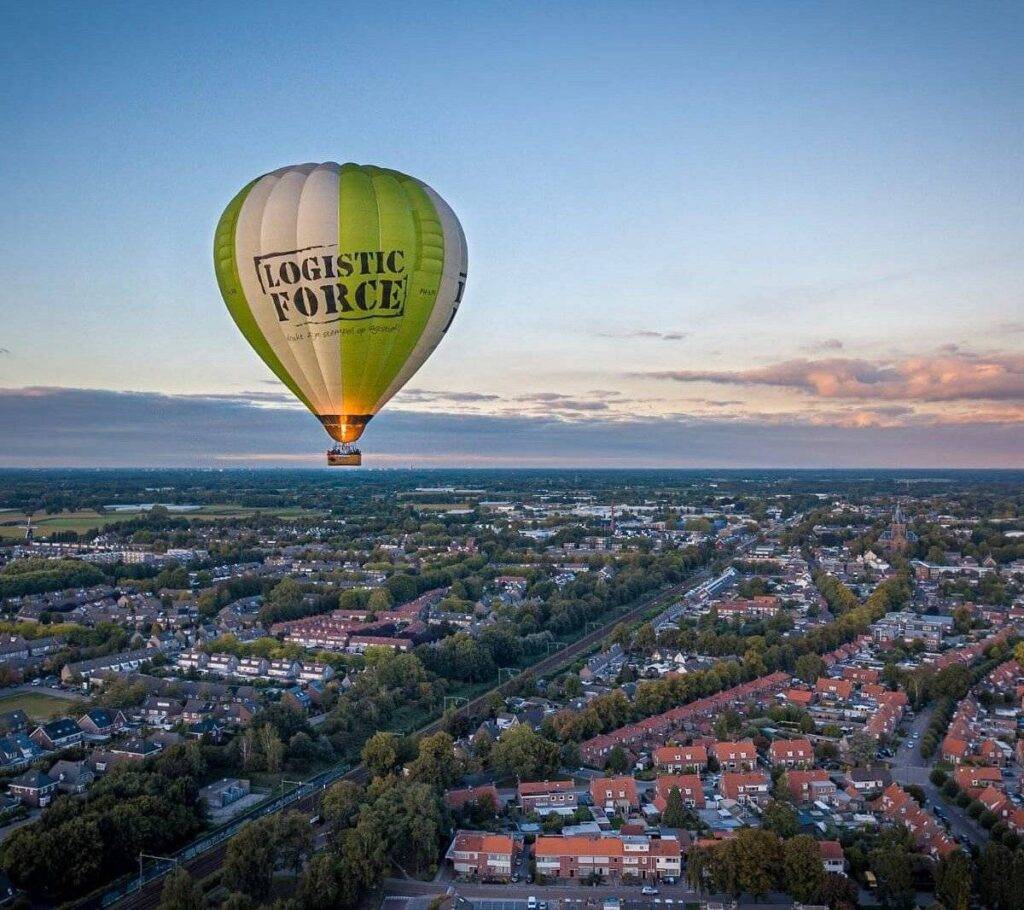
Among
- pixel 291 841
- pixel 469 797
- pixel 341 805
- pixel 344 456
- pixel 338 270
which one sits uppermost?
pixel 338 270

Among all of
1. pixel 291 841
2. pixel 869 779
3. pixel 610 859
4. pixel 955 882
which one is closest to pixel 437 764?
pixel 291 841

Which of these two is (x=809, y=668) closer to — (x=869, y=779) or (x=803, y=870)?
(x=869, y=779)

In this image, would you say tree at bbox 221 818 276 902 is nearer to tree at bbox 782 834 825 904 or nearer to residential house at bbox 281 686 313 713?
tree at bbox 782 834 825 904

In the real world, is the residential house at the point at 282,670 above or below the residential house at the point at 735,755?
below

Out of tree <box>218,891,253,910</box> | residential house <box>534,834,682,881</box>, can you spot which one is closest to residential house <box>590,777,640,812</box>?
residential house <box>534,834,682,881</box>

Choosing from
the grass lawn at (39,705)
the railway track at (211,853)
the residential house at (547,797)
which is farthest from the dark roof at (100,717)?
the residential house at (547,797)

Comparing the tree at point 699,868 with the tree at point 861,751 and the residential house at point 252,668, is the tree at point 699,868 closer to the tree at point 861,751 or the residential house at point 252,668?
the tree at point 861,751

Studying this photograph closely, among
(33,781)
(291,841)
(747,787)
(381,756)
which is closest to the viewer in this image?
(291,841)
